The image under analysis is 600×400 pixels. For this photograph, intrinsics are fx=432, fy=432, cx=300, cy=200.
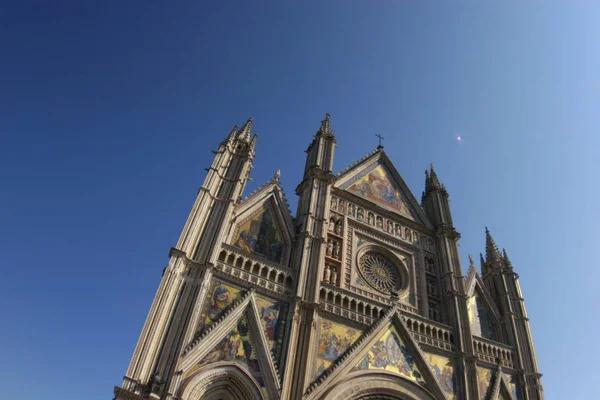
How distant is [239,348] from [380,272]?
9018mm

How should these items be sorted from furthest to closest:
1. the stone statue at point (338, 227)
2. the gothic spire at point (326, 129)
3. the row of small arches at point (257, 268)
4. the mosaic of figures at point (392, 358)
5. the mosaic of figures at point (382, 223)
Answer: the gothic spire at point (326, 129)
the mosaic of figures at point (382, 223)
the stone statue at point (338, 227)
the mosaic of figures at point (392, 358)
the row of small arches at point (257, 268)

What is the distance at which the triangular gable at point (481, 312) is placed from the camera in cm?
2244

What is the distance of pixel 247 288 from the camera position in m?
16.8

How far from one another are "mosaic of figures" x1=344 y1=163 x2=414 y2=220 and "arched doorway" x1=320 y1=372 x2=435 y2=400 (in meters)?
9.86

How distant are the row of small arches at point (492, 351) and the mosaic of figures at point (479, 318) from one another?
0.73 meters

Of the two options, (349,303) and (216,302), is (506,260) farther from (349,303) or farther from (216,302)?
(216,302)

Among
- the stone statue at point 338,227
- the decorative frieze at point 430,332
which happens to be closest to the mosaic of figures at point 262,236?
the stone statue at point 338,227

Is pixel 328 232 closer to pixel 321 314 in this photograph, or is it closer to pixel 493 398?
pixel 321 314

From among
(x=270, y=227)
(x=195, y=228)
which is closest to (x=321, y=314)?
(x=270, y=227)

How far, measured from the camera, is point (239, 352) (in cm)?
1516

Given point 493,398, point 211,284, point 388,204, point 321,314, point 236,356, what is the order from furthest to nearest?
point 388,204
point 493,398
point 321,314
point 211,284
point 236,356

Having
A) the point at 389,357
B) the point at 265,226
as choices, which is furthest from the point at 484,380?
the point at 265,226

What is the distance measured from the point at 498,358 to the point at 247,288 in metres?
13.3

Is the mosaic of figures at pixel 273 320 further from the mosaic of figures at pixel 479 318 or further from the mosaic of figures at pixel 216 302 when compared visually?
the mosaic of figures at pixel 479 318
